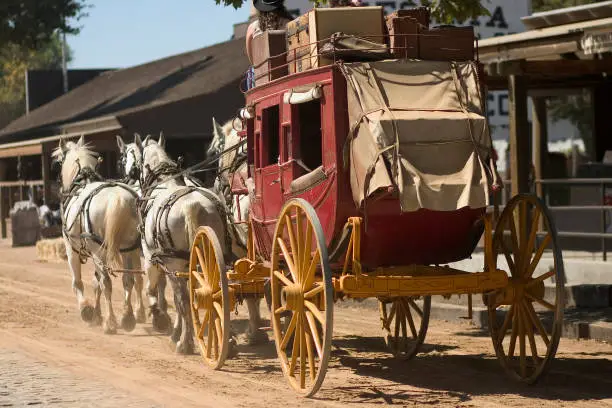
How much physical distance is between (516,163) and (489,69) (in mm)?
Answer: 1520

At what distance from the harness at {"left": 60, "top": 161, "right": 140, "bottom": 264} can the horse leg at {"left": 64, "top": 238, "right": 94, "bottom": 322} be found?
0.24 ft

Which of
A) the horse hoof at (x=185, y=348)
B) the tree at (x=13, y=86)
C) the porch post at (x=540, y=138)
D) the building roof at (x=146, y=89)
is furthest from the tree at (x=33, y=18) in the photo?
the tree at (x=13, y=86)

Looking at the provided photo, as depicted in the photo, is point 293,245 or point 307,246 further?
point 293,245

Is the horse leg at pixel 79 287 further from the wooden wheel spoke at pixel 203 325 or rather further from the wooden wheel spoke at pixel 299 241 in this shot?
the wooden wheel spoke at pixel 299 241

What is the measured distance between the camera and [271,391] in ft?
31.8

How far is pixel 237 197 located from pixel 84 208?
3.73 metres

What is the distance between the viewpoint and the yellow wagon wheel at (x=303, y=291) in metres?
8.82

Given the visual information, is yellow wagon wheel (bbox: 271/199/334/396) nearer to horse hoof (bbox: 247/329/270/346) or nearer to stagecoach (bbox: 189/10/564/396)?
stagecoach (bbox: 189/10/564/396)

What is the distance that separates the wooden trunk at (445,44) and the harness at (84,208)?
6.27 m

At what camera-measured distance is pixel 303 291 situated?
30.7 ft

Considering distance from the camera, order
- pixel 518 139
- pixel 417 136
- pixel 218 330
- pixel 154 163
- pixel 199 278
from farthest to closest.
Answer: pixel 518 139, pixel 154 163, pixel 199 278, pixel 218 330, pixel 417 136

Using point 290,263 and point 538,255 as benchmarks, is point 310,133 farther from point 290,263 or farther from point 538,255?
point 538,255

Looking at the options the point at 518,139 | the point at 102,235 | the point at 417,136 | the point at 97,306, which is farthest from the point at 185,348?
the point at 518,139

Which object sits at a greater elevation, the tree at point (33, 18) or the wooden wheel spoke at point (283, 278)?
the tree at point (33, 18)
